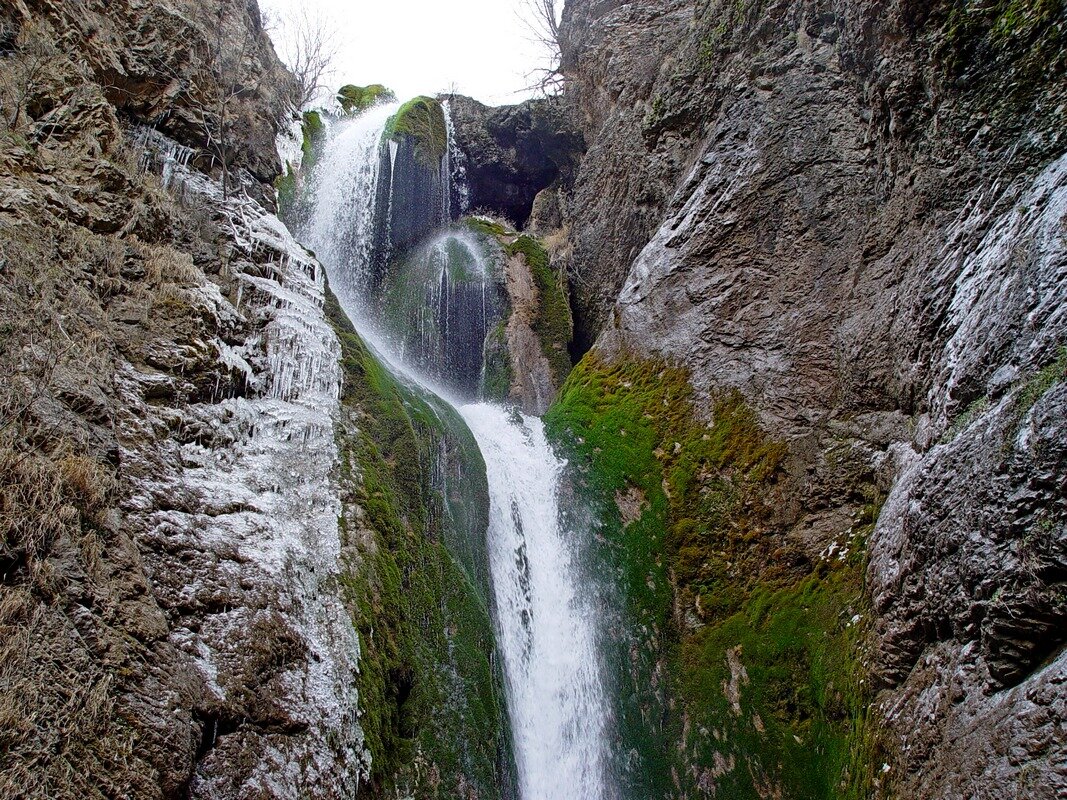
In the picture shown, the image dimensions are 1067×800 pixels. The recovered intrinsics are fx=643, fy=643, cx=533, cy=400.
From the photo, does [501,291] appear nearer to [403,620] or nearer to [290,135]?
[290,135]

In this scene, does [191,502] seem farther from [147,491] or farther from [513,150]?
[513,150]

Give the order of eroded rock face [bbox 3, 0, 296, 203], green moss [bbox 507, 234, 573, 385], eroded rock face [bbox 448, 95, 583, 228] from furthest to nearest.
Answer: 1. eroded rock face [bbox 448, 95, 583, 228]
2. green moss [bbox 507, 234, 573, 385]
3. eroded rock face [bbox 3, 0, 296, 203]

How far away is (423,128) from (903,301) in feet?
53.4

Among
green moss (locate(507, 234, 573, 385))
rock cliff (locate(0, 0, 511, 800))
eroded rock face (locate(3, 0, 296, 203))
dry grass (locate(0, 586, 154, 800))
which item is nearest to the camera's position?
dry grass (locate(0, 586, 154, 800))

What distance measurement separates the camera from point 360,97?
2412cm

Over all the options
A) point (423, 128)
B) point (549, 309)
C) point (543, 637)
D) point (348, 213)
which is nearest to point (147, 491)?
point (543, 637)

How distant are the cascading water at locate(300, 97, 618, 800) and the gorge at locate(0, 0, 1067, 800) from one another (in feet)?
0.26

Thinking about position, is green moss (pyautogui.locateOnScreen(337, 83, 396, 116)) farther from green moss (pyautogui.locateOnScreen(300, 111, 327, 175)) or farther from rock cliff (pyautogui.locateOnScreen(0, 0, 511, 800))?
rock cliff (pyautogui.locateOnScreen(0, 0, 511, 800))

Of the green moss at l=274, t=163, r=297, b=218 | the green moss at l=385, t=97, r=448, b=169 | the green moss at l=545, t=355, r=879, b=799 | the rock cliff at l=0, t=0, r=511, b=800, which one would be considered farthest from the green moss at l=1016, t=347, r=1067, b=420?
the green moss at l=385, t=97, r=448, b=169

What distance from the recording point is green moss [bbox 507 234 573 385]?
1584 centimetres

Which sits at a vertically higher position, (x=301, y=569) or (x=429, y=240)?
(x=429, y=240)

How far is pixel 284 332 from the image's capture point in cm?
820

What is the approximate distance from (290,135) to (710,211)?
13.4m

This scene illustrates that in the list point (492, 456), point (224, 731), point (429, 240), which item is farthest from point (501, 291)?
point (224, 731)
